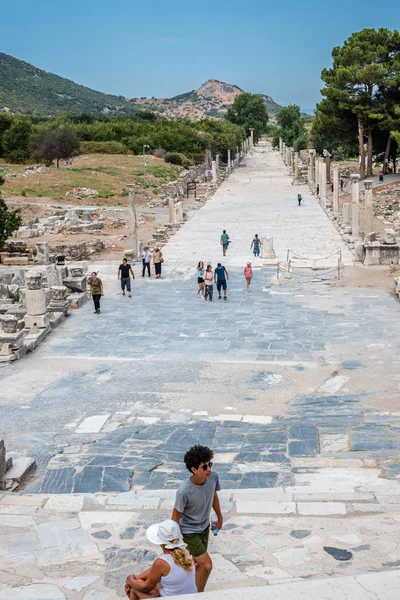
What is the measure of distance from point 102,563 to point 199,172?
219ft

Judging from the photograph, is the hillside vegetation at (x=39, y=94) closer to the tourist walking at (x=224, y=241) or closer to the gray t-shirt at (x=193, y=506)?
the tourist walking at (x=224, y=241)

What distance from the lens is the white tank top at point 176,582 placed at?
4.82m

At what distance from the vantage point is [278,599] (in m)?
3.81

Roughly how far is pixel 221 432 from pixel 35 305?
8.46m

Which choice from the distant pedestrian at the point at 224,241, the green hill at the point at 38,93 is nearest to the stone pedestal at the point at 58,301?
the distant pedestrian at the point at 224,241

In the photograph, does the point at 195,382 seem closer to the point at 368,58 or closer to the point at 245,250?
the point at 245,250

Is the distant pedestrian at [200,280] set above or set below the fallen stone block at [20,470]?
above

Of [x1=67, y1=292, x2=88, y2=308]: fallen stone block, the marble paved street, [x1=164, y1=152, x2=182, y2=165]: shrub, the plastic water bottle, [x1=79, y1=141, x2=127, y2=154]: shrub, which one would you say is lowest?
the marble paved street

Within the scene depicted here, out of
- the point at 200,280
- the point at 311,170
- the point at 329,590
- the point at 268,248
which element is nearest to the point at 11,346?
the point at 200,280

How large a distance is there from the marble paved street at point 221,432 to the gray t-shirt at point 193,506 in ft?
1.33

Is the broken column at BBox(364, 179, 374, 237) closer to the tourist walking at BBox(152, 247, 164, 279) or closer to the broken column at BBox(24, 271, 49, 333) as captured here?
the tourist walking at BBox(152, 247, 164, 279)

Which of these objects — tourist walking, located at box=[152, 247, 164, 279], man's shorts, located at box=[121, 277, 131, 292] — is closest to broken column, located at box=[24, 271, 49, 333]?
man's shorts, located at box=[121, 277, 131, 292]

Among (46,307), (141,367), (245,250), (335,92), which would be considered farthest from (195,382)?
(335,92)

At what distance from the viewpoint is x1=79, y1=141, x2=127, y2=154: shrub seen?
72688 mm
